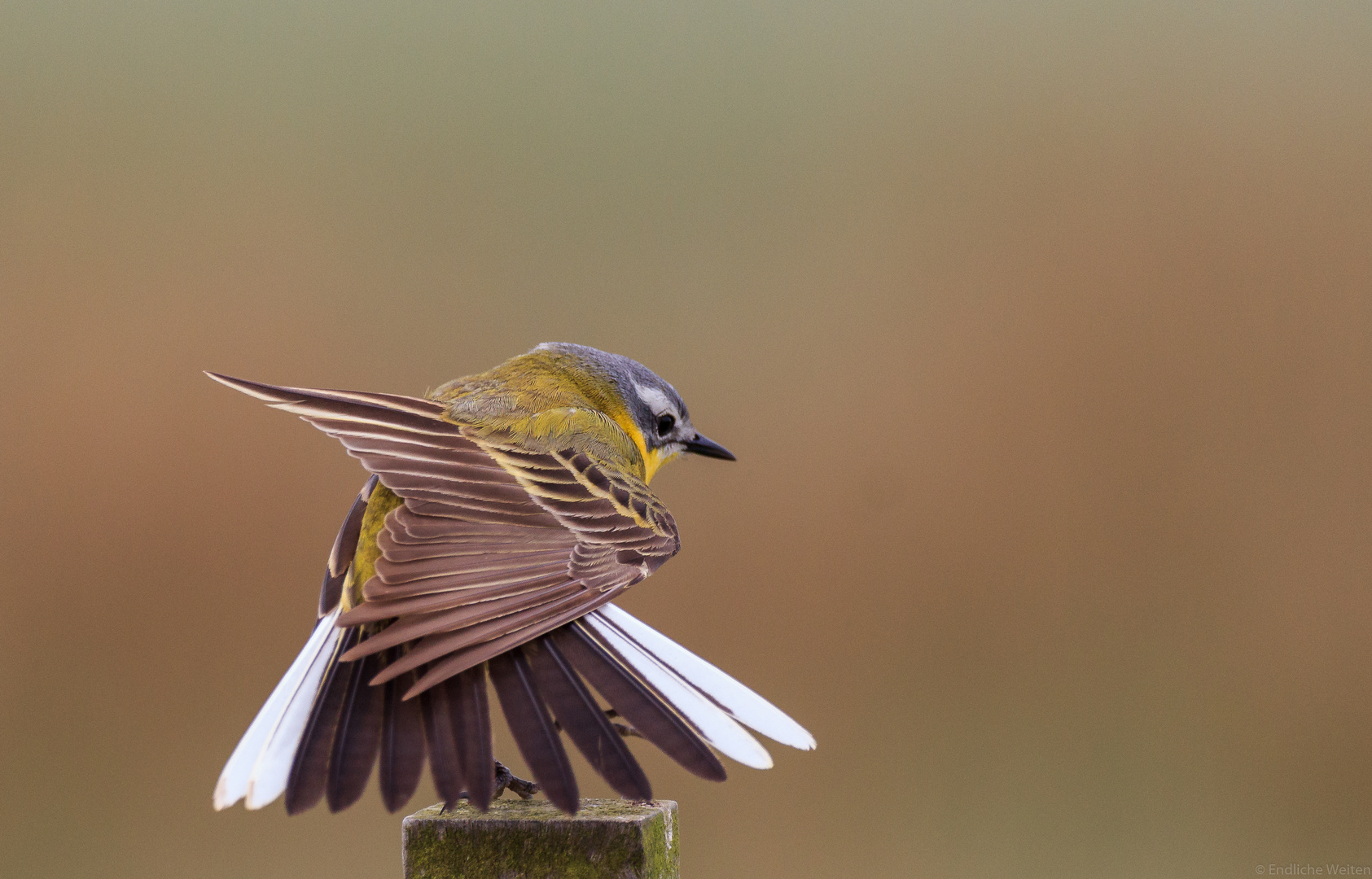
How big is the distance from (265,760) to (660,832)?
32.6 inches

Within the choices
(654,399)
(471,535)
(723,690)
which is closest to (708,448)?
(654,399)

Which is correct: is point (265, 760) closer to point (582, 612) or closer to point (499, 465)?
point (582, 612)

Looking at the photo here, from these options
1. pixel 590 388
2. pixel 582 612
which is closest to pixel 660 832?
pixel 582 612

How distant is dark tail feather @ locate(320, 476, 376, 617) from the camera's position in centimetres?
326

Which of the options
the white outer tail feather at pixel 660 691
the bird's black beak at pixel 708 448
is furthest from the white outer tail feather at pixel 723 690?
the bird's black beak at pixel 708 448

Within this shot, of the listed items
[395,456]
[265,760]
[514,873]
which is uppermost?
[395,456]

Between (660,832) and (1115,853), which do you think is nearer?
(660,832)

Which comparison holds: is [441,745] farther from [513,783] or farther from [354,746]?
[513,783]

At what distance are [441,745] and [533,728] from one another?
7.0 inches

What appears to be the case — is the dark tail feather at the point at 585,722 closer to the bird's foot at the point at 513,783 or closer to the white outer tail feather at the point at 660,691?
the white outer tail feather at the point at 660,691

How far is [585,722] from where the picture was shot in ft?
8.00

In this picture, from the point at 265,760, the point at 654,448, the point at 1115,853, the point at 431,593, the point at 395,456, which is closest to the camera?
the point at 265,760

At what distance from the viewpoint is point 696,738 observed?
245cm

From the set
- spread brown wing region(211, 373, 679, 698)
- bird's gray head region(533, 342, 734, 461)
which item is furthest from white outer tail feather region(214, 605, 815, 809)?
bird's gray head region(533, 342, 734, 461)
